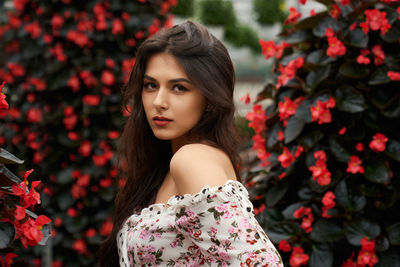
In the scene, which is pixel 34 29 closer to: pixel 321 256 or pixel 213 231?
pixel 321 256

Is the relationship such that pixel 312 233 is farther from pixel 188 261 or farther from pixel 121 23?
pixel 121 23

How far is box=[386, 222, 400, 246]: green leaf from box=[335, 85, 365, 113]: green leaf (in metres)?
0.43

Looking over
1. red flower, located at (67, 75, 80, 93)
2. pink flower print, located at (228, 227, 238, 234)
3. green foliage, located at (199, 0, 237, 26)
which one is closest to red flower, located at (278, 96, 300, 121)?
pink flower print, located at (228, 227, 238, 234)

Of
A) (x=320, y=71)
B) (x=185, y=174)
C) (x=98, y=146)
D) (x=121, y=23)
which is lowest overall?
(x=98, y=146)

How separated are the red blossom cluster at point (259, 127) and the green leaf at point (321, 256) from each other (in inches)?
17.3

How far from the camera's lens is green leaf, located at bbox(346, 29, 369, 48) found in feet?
6.39

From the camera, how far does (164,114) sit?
154cm

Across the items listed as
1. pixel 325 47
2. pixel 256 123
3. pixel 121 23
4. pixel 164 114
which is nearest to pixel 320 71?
pixel 325 47

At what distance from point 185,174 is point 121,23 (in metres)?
2.23

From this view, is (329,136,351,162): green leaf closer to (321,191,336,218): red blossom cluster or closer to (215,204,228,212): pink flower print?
(321,191,336,218): red blossom cluster

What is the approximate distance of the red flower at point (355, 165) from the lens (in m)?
1.89

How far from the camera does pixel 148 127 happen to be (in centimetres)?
179

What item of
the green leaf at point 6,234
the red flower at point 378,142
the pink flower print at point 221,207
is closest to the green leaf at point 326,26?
the red flower at point 378,142

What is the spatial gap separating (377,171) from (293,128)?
350 millimetres
